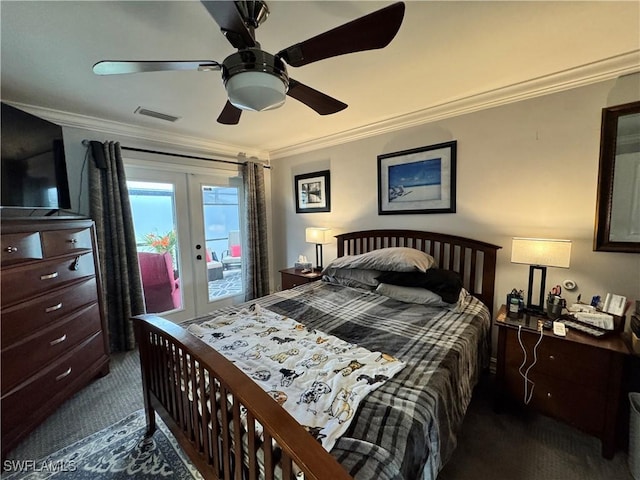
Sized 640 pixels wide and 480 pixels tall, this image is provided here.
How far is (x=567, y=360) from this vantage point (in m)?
1.61

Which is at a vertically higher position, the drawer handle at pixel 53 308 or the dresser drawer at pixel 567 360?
the drawer handle at pixel 53 308

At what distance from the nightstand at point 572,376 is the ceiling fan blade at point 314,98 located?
1.85 m

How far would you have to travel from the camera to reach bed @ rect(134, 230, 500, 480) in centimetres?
83

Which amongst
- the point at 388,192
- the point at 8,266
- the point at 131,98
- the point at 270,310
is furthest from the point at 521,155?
the point at 8,266

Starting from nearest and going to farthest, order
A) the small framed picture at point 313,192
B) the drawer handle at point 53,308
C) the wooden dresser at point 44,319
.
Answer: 1. the wooden dresser at point 44,319
2. the drawer handle at point 53,308
3. the small framed picture at point 313,192

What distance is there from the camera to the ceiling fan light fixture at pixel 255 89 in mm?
1200

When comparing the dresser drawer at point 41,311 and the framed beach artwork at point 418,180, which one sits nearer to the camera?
the dresser drawer at point 41,311

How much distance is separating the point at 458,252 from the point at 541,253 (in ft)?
2.43

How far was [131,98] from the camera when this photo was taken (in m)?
2.24

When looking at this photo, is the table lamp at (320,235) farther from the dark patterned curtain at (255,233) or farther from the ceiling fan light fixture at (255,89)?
the ceiling fan light fixture at (255,89)

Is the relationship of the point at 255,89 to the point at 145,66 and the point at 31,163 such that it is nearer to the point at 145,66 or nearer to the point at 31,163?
the point at 145,66

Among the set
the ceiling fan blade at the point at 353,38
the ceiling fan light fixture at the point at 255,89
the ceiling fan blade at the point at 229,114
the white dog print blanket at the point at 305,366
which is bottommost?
the white dog print blanket at the point at 305,366

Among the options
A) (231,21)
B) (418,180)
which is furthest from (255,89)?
(418,180)

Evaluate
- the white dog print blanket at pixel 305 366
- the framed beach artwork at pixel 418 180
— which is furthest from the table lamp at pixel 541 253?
the white dog print blanket at pixel 305 366
